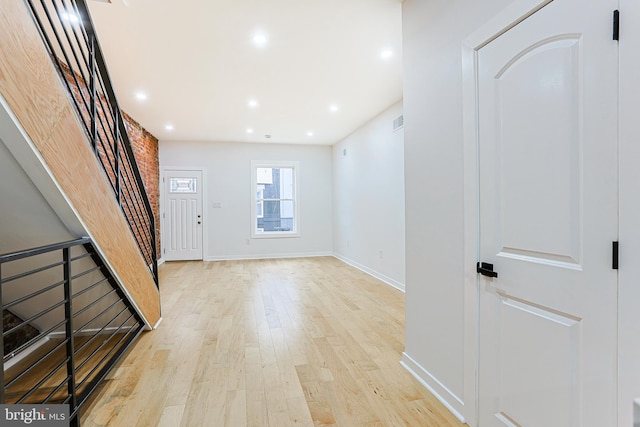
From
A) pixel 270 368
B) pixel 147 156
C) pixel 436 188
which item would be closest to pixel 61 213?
pixel 270 368

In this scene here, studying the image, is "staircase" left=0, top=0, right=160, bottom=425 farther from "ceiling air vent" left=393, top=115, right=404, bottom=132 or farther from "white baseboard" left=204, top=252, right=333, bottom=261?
"white baseboard" left=204, top=252, right=333, bottom=261

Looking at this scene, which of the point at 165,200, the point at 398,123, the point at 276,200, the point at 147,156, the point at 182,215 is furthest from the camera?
the point at 276,200

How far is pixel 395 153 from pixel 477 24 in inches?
114

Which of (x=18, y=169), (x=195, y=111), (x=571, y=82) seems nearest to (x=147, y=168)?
(x=195, y=111)

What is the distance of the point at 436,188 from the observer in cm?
188

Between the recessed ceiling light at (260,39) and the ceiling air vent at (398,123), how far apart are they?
2.19 meters

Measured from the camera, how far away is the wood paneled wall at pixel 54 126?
1091 millimetres

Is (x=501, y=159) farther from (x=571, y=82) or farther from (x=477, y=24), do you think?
(x=477, y=24)

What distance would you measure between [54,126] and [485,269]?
81.9 inches

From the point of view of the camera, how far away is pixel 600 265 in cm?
103

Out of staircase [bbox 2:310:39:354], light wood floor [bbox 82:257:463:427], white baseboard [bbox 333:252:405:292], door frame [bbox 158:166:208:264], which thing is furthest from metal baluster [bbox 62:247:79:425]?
door frame [bbox 158:166:208:264]

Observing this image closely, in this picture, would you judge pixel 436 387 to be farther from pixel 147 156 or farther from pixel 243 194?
pixel 147 156

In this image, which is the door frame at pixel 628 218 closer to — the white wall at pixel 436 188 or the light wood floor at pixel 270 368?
the white wall at pixel 436 188

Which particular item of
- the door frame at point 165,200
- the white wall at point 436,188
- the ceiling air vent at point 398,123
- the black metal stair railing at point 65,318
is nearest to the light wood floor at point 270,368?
the black metal stair railing at point 65,318
